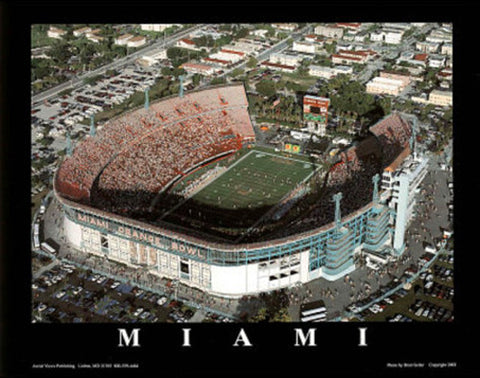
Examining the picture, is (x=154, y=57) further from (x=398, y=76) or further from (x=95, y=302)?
(x=95, y=302)

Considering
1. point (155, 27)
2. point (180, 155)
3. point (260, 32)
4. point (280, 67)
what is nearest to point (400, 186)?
point (180, 155)

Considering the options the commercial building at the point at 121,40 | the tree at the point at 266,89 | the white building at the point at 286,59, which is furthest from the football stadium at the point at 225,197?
the commercial building at the point at 121,40

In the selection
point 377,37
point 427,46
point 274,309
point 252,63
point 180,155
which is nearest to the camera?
point 274,309

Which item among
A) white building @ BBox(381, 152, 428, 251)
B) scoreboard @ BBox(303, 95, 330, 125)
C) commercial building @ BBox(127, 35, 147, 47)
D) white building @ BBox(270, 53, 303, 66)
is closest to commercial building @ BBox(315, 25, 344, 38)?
white building @ BBox(270, 53, 303, 66)

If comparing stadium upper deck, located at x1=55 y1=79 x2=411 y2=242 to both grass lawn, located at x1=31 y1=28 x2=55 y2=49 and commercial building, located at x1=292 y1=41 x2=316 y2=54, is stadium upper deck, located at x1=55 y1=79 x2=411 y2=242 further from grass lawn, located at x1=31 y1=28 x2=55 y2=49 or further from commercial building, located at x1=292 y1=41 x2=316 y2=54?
grass lawn, located at x1=31 y1=28 x2=55 y2=49

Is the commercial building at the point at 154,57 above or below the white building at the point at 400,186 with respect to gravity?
below

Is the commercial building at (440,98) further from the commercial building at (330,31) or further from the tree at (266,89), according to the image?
the commercial building at (330,31)
